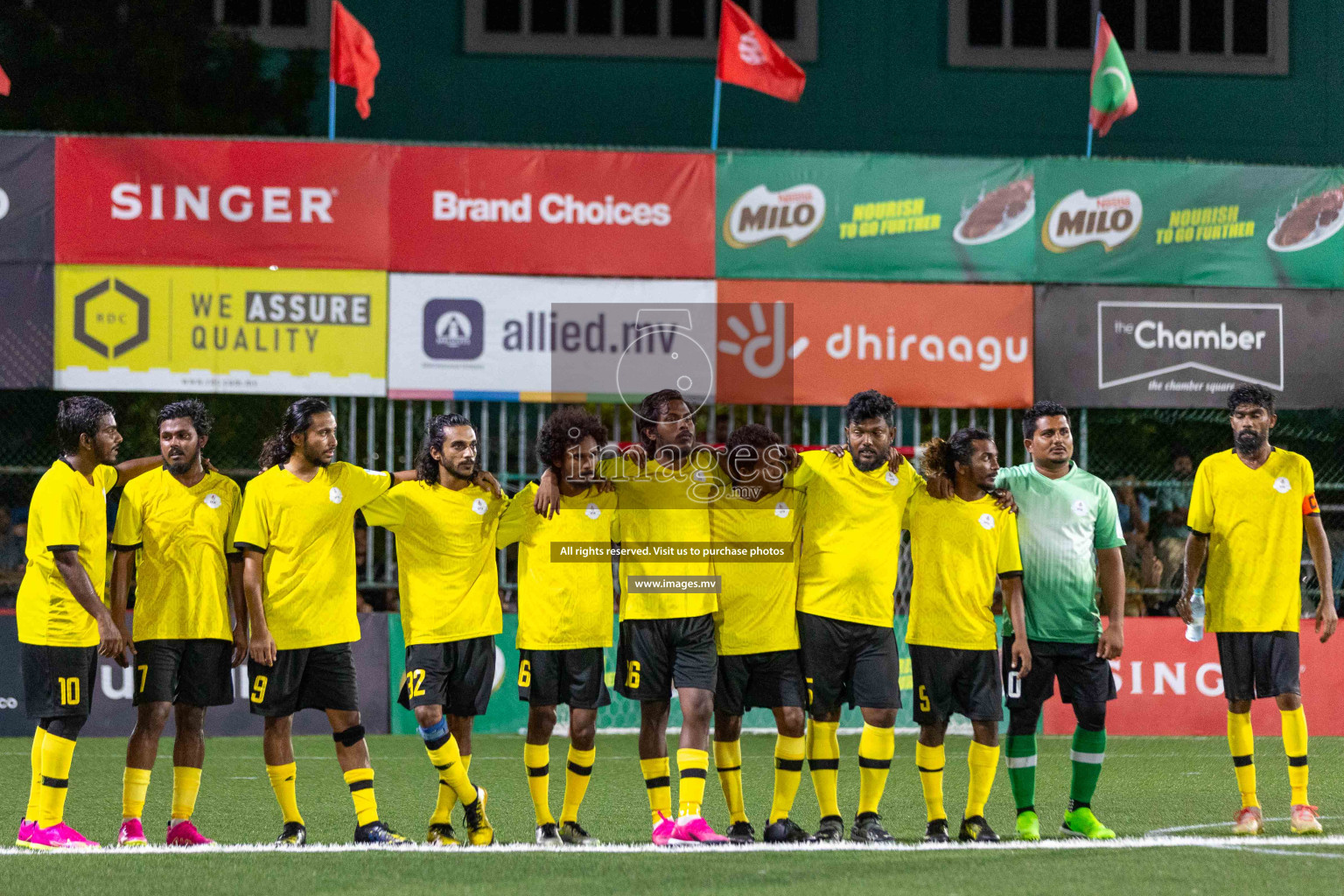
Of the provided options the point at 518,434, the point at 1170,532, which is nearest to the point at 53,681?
the point at 518,434

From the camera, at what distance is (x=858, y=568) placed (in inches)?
302

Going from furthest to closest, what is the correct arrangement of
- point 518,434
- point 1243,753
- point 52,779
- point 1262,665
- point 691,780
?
1. point 518,434
2. point 1262,665
3. point 1243,753
4. point 52,779
5. point 691,780

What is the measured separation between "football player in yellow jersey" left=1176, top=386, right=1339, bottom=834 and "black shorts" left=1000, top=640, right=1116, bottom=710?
0.84 metres

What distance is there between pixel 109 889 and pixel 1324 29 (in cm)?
1854

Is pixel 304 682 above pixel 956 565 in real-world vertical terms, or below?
below

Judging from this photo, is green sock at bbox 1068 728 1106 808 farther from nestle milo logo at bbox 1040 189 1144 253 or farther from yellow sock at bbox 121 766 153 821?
nestle milo logo at bbox 1040 189 1144 253

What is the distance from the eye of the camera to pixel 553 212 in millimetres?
14891

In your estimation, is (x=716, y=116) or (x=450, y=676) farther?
(x=716, y=116)

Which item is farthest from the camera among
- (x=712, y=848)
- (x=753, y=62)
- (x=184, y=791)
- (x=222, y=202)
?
(x=753, y=62)

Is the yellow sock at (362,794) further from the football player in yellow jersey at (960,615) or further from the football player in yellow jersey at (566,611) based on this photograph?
the football player in yellow jersey at (960,615)

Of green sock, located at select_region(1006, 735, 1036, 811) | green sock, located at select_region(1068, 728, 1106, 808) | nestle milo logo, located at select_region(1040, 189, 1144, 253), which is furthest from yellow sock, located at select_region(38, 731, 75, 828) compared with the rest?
nestle milo logo, located at select_region(1040, 189, 1144, 253)

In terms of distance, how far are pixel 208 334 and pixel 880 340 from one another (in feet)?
19.3

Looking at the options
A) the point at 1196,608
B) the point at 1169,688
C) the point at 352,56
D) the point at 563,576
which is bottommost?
the point at 1169,688

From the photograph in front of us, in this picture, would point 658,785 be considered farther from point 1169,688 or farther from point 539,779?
point 1169,688
